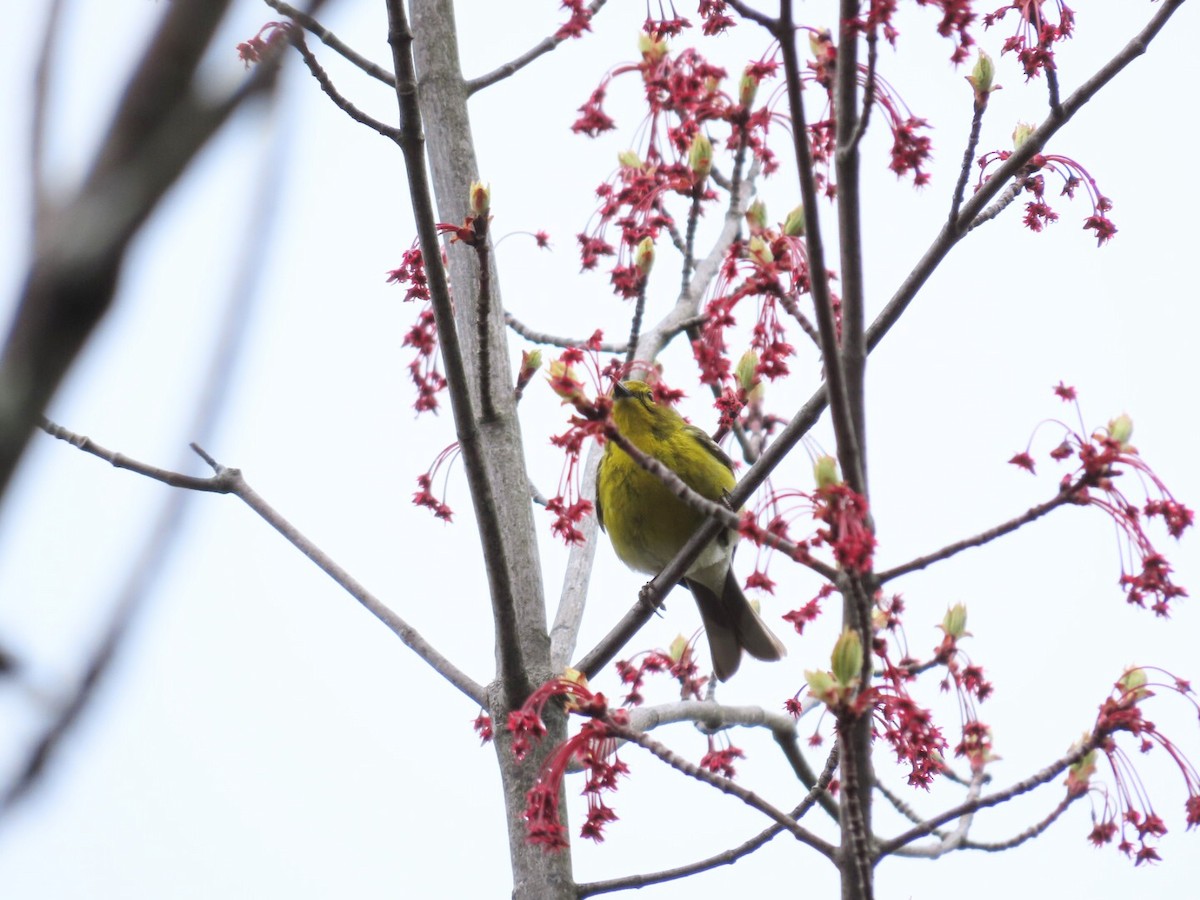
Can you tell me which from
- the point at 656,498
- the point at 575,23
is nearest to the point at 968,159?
the point at 575,23

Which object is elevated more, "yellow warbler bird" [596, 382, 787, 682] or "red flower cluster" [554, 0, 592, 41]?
"red flower cluster" [554, 0, 592, 41]

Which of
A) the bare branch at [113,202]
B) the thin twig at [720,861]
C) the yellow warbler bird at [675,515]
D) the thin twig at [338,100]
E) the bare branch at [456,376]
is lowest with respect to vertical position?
the bare branch at [113,202]

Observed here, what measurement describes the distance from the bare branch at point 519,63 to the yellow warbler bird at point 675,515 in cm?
171

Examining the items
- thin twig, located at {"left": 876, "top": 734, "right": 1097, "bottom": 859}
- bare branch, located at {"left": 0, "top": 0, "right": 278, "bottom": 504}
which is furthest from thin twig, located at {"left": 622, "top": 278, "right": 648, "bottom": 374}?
bare branch, located at {"left": 0, "top": 0, "right": 278, "bottom": 504}

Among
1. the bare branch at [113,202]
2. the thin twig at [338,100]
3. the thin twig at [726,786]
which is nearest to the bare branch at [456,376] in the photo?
the thin twig at [338,100]

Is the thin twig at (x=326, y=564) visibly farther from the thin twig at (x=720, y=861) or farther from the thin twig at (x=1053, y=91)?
the thin twig at (x=1053, y=91)

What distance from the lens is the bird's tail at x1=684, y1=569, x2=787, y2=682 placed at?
6465mm

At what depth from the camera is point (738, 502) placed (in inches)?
135

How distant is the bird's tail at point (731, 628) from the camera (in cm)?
646

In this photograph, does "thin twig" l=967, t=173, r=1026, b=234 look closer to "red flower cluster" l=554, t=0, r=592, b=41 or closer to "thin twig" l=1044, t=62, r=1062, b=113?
"thin twig" l=1044, t=62, r=1062, b=113

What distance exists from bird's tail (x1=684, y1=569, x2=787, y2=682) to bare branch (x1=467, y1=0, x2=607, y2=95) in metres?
2.80

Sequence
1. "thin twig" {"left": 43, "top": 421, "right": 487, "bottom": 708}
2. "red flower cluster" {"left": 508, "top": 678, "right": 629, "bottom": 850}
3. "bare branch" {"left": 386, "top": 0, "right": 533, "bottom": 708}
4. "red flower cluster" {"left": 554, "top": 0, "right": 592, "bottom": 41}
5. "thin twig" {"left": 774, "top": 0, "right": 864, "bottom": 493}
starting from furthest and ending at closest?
"red flower cluster" {"left": 554, "top": 0, "right": 592, "bottom": 41}
"thin twig" {"left": 43, "top": 421, "right": 487, "bottom": 708}
"bare branch" {"left": 386, "top": 0, "right": 533, "bottom": 708}
"red flower cluster" {"left": 508, "top": 678, "right": 629, "bottom": 850}
"thin twig" {"left": 774, "top": 0, "right": 864, "bottom": 493}

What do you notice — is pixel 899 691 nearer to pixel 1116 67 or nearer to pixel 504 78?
pixel 1116 67

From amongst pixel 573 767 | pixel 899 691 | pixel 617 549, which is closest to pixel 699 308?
pixel 617 549
